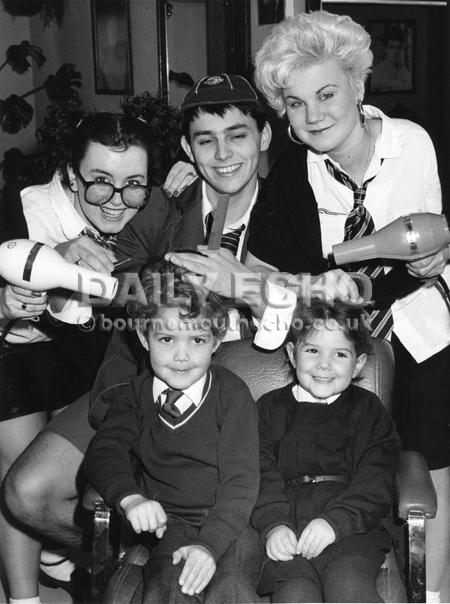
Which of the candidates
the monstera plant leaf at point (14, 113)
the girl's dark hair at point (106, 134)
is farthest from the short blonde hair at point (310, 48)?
the monstera plant leaf at point (14, 113)

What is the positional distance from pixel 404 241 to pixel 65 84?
10.4ft

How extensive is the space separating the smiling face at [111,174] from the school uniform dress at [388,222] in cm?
35

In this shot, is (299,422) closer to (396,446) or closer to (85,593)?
(396,446)

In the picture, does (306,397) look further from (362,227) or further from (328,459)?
(362,227)

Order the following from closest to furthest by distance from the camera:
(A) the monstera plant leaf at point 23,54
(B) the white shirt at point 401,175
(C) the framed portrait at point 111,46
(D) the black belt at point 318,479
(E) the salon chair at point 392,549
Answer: (E) the salon chair at point 392,549
(D) the black belt at point 318,479
(B) the white shirt at point 401,175
(C) the framed portrait at point 111,46
(A) the monstera plant leaf at point 23,54

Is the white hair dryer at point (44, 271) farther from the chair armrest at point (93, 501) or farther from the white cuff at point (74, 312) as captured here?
the chair armrest at point (93, 501)

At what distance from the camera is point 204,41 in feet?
10.5

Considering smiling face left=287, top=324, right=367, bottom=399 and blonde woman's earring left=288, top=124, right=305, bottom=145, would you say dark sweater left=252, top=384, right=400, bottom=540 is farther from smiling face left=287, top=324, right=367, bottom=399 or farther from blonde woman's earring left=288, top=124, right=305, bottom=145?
blonde woman's earring left=288, top=124, right=305, bottom=145

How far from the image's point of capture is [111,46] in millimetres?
3875

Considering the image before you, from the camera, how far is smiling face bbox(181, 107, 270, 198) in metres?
2.19

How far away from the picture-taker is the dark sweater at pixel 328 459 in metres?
1.70

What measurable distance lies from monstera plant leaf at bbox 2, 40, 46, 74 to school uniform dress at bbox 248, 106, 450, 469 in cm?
321

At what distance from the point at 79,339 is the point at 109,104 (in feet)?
6.69

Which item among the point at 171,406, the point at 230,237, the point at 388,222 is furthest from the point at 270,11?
the point at 171,406
